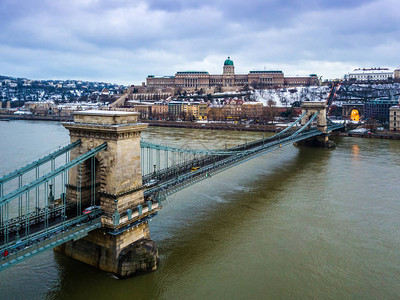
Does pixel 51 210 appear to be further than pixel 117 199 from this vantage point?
Yes

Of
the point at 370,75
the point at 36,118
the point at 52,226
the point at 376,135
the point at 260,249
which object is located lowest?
the point at 260,249

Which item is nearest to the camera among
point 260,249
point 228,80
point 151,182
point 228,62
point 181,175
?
point 260,249

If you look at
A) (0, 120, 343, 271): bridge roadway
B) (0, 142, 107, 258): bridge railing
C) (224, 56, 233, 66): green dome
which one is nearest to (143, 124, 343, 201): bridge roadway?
(0, 120, 343, 271): bridge roadway

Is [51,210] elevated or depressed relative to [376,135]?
depressed

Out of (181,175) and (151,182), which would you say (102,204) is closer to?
(151,182)

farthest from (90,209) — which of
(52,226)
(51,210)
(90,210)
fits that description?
(52,226)

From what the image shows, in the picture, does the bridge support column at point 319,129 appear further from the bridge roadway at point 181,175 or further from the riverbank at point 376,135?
the bridge roadway at point 181,175

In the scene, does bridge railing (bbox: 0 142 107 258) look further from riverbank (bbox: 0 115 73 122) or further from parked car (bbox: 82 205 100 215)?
riverbank (bbox: 0 115 73 122)
